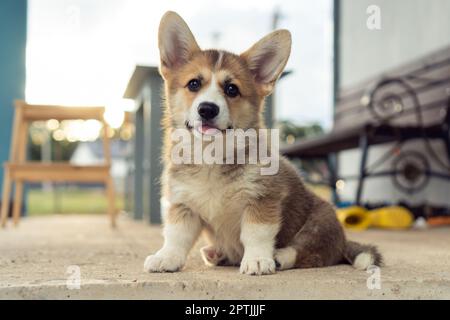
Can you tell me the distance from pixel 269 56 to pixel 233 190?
1.83 feet

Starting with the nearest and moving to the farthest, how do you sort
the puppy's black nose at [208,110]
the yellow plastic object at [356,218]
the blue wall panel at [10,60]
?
the puppy's black nose at [208,110], the yellow plastic object at [356,218], the blue wall panel at [10,60]

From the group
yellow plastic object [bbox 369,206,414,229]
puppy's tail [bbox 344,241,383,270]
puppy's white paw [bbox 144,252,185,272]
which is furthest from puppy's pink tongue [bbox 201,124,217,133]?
yellow plastic object [bbox 369,206,414,229]

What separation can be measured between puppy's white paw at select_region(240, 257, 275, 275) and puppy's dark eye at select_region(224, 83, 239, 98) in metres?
0.57

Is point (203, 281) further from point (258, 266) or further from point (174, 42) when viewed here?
point (174, 42)

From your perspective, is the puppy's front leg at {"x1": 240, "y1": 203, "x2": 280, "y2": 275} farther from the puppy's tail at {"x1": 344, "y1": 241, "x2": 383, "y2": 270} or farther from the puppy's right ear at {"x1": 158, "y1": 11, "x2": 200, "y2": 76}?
the puppy's right ear at {"x1": 158, "y1": 11, "x2": 200, "y2": 76}

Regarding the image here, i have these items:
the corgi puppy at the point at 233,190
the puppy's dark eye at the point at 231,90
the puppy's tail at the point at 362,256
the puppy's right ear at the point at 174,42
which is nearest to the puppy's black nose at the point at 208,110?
the corgi puppy at the point at 233,190

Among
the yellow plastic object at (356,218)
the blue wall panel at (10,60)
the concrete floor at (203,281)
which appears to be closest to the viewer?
A: the concrete floor at (203,281)

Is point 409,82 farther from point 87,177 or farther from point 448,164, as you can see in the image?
point 87,177

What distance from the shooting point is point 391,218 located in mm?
3844

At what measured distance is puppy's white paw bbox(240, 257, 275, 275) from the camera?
160 cm

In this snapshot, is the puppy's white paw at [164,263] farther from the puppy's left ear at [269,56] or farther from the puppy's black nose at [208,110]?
the puppy's left ear at [269,56]

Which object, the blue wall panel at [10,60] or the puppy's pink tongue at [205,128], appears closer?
the puppy's pink tongue at [205,128]

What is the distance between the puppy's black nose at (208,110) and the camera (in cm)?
171

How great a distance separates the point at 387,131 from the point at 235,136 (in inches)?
94.6
